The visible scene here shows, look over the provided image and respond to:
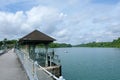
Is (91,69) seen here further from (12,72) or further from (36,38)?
(12,72)

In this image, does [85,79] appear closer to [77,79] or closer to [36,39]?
[77,79]

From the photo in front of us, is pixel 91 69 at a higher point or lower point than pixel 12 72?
lower

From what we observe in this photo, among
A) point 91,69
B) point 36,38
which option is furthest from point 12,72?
point 91,69

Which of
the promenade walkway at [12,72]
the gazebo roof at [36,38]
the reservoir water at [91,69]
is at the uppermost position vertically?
the gazebo roof at [36,38]

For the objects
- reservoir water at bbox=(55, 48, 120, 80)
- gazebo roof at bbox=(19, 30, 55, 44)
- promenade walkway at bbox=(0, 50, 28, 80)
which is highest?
gazebo roof at bbox=(19, 30, 55, 44)

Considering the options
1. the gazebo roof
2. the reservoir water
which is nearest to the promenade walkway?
the gazebo roof

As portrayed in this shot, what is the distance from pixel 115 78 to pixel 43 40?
451 inches

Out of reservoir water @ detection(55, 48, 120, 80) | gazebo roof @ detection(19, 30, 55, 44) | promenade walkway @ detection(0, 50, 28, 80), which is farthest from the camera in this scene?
reservoir water @ detection(55, 48, 120, 80)

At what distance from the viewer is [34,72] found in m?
9.48

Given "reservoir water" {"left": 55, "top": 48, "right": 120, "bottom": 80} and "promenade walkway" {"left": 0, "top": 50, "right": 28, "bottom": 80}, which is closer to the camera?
"promenade walkway" {"left": 0, "top": 50, "right": 28, "bottom": 80}

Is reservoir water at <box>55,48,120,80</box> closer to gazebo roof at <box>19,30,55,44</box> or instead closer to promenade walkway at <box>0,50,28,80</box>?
gazebo roof at <box>19,30,55,44</box>

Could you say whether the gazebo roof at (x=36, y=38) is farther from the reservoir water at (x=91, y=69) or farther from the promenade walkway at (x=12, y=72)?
the reservoir water at (x=91, y=69)

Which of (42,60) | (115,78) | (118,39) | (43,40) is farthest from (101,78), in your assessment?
(118,39)

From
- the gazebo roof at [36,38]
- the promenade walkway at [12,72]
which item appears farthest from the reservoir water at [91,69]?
the promenade walkway at [12,72]
